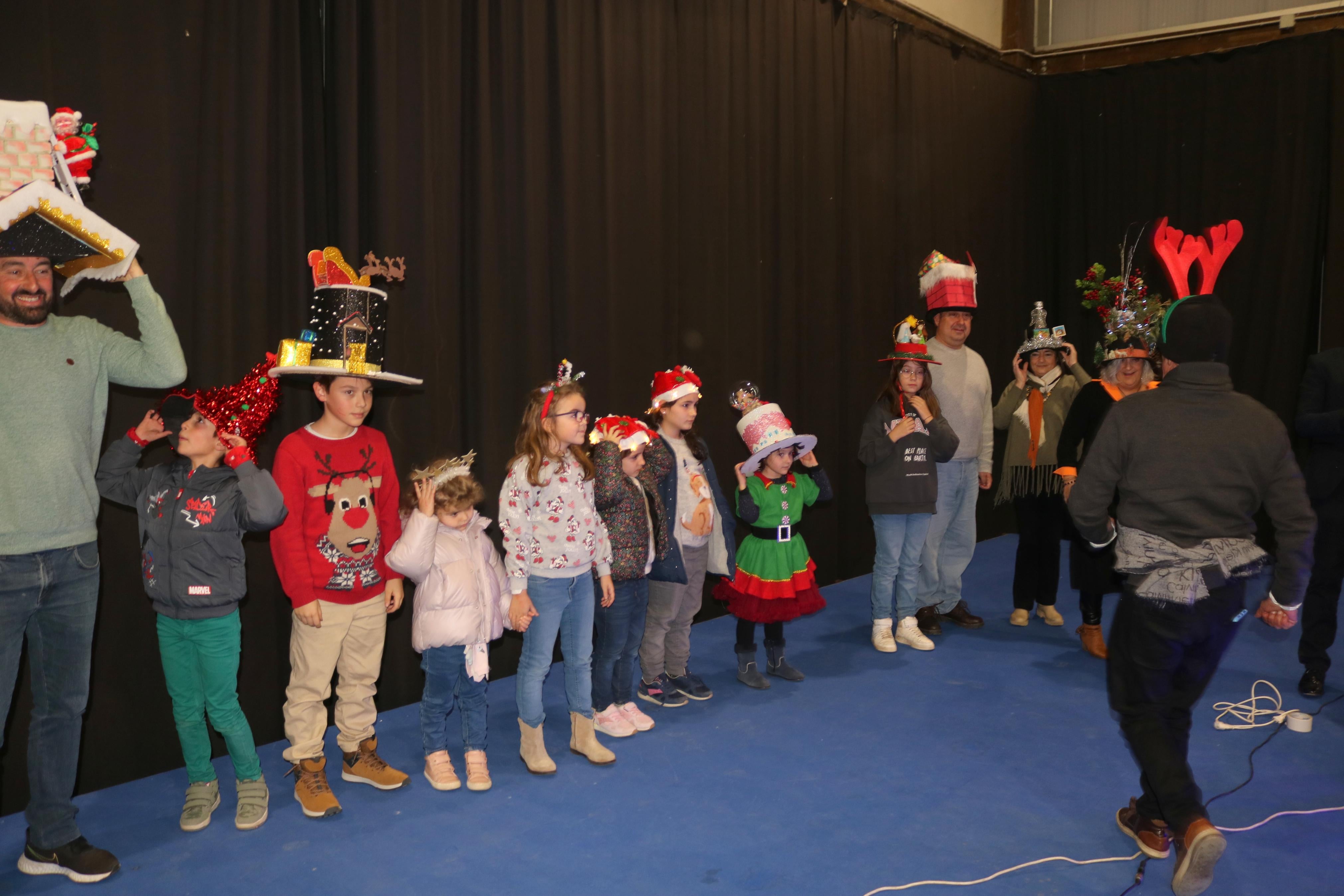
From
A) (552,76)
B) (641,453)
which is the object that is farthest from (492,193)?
(641,453)

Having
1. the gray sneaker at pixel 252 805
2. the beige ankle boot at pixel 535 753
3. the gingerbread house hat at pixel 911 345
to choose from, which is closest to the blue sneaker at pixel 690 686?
the beige ankle boot at pixel 535 753

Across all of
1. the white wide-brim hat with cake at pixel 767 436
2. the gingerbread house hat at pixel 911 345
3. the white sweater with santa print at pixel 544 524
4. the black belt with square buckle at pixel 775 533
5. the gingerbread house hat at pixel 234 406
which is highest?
the gingerbread house hat at pixel 911 345

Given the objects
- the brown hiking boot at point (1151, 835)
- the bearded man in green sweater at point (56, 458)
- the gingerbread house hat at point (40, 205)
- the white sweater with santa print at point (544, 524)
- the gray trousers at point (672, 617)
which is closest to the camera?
the gingerbread house hat at point (40, 205)

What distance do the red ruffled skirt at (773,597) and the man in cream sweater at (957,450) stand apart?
3.46 feet

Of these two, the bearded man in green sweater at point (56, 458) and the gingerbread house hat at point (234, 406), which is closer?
the bearded man in green sweater at point (56, 458)

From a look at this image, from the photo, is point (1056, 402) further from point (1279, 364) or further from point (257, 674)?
point (257, 674)

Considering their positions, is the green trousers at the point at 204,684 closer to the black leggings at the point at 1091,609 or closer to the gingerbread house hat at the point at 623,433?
the gingerbread house hat at the point at 623,433

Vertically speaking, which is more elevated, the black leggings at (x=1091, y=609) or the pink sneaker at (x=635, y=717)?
the black leggings at (x=1091, y=609)

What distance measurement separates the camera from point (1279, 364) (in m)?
7.05

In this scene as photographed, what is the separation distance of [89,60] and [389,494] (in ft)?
5.43

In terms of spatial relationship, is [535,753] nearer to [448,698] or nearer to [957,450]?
[448,698]

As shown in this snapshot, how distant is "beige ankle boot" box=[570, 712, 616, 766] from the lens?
3375mm

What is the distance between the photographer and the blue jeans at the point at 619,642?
3.57 meters

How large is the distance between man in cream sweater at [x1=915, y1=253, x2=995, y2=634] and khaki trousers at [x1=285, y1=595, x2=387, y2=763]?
2.88 m
